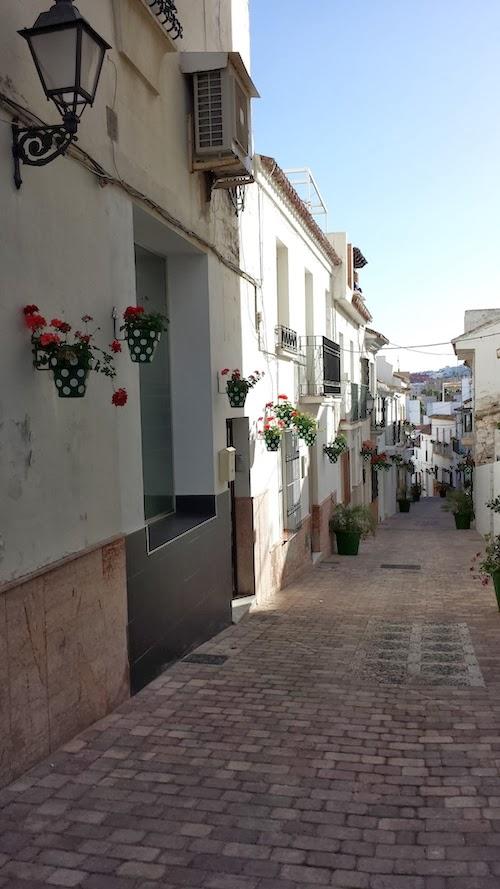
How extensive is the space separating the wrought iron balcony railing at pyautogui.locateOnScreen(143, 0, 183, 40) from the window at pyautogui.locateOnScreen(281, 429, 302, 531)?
6.45 meters

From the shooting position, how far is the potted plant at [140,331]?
5461 millimetres

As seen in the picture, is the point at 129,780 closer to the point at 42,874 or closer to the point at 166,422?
the point at 42,874

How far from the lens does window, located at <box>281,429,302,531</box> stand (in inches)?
492

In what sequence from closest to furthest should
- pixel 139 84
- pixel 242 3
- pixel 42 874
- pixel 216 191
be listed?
pixel 42 874 → pixel 139 84 → pixel 216 191 → pixel 242 3

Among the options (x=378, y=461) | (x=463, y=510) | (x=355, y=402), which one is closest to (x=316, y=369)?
(x=355, y=402)

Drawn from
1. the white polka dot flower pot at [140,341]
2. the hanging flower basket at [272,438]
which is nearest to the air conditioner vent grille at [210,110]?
the white polka dot flower pot at [140,341]

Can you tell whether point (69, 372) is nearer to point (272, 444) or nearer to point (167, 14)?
point (167, 14)

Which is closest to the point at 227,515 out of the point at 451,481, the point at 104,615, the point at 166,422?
the point at 166,422

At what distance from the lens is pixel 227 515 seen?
29.1 feet

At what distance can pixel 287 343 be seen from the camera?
12.5 m

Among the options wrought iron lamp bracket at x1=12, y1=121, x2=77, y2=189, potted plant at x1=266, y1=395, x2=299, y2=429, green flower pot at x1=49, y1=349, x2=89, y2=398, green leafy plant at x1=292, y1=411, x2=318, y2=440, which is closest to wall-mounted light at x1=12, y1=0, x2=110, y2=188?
wrought iron lamp bracket at x1=12, y1=121, x2=77, y2=189

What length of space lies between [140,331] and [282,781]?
10.3 ft

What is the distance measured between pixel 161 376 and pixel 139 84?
2.85 metres

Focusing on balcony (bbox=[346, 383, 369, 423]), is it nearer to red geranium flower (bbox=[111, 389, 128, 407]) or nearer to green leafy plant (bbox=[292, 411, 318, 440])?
green leafy plant (bbox=[292, 411, 318, 440])
